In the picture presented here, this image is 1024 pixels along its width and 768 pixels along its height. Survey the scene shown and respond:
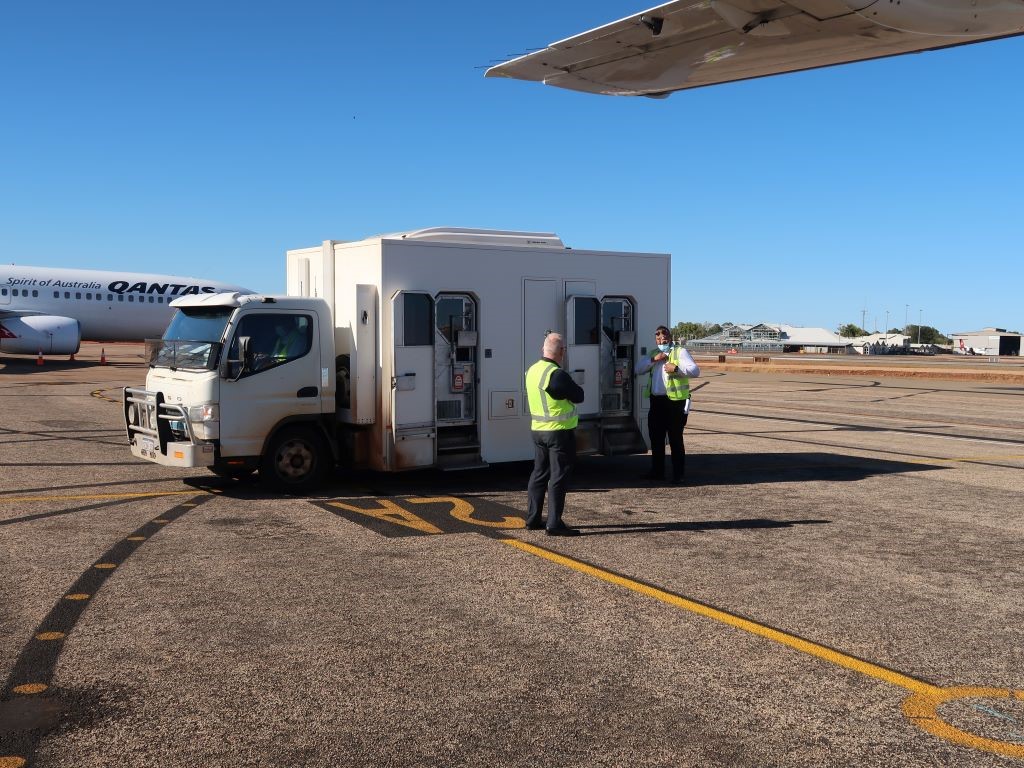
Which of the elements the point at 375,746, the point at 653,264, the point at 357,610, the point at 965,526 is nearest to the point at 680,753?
the point at 375,746

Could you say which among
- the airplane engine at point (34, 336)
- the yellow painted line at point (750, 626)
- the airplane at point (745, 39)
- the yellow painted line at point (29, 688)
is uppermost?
the airplane at point (745, 39)

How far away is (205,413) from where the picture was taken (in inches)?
411

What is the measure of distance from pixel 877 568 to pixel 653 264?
6363mm

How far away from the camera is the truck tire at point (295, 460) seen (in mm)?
10953

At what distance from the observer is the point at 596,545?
8.53 m

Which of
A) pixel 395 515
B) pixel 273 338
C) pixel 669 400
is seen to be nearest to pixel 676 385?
pixel 669 400

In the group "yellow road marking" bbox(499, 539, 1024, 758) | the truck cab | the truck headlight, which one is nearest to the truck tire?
the truck cab

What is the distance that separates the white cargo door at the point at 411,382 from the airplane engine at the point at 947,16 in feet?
25.2

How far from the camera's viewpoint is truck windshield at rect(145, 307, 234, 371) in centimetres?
1074

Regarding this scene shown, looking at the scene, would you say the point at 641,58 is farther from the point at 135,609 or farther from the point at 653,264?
the point at 135,609

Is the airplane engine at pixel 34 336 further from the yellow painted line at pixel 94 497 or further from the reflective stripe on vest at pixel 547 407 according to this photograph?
the reflective stripe on vest at pixel 547 407

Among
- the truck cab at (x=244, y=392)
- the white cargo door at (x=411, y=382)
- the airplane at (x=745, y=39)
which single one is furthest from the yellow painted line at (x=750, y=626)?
the airplane at (x=745, y=39)

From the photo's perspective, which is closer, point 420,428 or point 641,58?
point 420,428

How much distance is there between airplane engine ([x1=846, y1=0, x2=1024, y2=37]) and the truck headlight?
10202 millimetres
